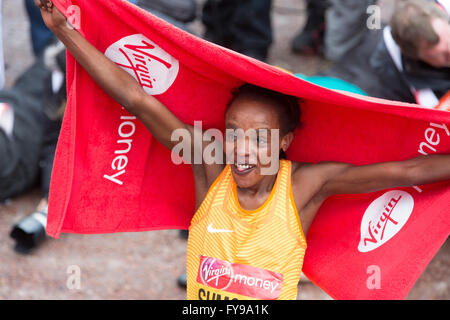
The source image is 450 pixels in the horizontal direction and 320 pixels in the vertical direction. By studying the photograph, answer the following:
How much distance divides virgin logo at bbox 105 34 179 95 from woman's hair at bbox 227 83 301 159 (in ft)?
0.87

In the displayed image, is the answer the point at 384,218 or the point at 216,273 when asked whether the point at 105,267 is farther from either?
the point at 384,218

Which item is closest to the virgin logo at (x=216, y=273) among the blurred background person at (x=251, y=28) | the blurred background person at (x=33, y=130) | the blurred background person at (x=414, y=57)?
the blurred background person at (x=414, y=57)

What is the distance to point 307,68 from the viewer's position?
5816 mm

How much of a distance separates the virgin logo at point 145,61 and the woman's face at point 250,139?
30 centimetres

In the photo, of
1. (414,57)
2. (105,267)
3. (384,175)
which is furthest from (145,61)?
(105,267)

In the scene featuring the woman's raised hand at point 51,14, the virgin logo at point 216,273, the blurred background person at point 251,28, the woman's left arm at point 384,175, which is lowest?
the blurred background person at point 251,28

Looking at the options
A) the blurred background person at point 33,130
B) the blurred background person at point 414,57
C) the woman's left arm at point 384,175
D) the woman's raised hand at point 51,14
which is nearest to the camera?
the woman's raised hand at point 51,14

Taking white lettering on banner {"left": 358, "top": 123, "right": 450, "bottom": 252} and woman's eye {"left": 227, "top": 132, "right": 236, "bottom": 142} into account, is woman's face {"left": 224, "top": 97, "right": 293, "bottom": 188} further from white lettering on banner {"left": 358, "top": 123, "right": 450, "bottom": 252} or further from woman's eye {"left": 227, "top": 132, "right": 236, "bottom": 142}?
white lettering on banner {"left": 358, "top": 123, "right": 450, "bottom": 252}

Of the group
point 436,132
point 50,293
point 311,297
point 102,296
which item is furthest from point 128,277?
point 436,132

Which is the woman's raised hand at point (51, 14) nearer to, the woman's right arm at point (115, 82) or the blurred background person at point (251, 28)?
the woman's right arm at point (115, 82)

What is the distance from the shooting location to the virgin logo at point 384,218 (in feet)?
7.70

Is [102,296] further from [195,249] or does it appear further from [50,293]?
[195,249]

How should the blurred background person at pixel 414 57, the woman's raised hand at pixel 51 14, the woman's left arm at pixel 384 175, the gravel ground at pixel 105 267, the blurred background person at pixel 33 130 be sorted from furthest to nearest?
Answer: 1. the blurred background person at pixel 33 130
2. the gravel ground at pixel 105 267
3. the blurred background person at pixel 414 57
4. the woman's left arm at pixel 384 175
5. the woman's raised hand at pixel 51 14

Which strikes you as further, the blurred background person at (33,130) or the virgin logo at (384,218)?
the blurred background person at (33,130)
